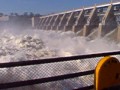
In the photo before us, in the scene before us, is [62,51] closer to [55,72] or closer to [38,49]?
[38,49]

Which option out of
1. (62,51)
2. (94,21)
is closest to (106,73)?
(62,51)

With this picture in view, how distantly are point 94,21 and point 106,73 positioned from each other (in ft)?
145

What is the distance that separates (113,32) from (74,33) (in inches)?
517

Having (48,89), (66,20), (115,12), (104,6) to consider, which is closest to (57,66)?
(48,89)

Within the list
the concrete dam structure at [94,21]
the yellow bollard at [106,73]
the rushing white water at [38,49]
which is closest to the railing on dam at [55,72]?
the rushing white water at [38,49]

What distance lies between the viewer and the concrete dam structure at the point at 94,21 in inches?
1534

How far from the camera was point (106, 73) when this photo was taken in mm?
4129

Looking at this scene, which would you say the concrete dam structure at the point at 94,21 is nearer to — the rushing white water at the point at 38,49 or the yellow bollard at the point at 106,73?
the rushing white water at the point at 38,49

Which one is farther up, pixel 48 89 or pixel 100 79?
pixel 100 79

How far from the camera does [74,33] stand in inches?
1953

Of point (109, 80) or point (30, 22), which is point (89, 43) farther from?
point (30, 22)

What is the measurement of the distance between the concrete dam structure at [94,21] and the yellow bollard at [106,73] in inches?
1245

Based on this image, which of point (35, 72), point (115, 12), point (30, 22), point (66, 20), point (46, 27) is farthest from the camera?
point (30, 22)

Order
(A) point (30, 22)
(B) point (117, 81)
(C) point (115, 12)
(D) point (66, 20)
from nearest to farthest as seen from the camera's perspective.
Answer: (B) point (117, 81) < (C) point (115, 12) < (D) point (66, 20) < (A) point (30, 22)
